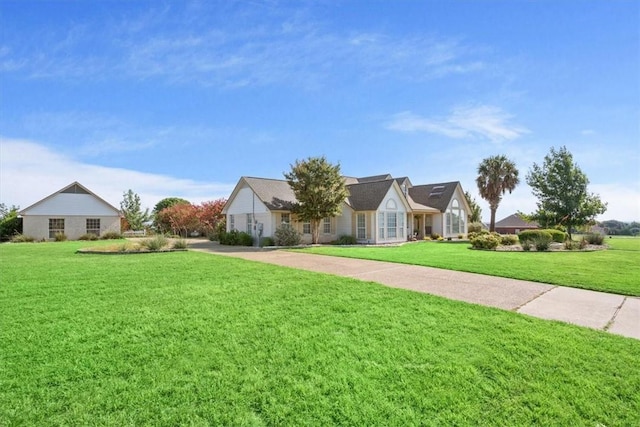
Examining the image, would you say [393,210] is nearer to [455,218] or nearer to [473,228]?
[455,218]

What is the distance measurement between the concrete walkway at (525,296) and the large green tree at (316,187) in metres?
12.0

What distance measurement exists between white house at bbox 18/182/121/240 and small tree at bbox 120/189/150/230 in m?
8.30

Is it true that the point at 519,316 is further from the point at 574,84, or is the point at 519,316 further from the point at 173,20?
the point at 173,20

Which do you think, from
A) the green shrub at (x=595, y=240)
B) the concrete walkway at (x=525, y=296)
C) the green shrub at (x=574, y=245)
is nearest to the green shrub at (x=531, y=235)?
the green shrub at (x=574, y=245)

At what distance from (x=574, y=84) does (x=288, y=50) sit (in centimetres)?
1084

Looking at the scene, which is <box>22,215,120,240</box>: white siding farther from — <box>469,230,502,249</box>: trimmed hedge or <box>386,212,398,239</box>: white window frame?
<box>469,230,502,249</box>: trimmed hedge

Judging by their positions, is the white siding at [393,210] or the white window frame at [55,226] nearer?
the white siding at [393,210]

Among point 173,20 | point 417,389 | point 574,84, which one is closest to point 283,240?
point 173,20

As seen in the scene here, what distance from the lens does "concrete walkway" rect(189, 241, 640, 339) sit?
6.23 meters

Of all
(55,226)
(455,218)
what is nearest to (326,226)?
(455,218)

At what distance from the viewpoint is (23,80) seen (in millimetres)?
11094

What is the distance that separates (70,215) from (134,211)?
1098 cm

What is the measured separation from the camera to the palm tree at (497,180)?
3803cm

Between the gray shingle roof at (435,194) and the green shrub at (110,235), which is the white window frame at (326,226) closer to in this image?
the gray shingle roof at (435,194)
